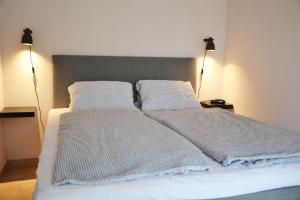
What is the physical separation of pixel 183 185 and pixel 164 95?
5.19 ft

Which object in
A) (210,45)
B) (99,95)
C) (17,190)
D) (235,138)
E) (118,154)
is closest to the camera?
(118,154)

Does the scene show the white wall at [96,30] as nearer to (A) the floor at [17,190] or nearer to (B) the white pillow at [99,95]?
(B) the white pillow at [99,95]

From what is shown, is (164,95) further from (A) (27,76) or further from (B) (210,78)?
(A) (27,76)

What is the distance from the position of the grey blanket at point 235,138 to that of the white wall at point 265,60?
0.60 m

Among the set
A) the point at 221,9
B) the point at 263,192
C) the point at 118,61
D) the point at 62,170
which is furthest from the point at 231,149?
the point at 221,9

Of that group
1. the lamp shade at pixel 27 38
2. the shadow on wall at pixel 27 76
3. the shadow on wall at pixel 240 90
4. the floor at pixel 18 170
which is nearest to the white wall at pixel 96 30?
the shadow on wall at pixel 27 76

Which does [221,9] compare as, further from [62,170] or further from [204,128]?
[62,170]

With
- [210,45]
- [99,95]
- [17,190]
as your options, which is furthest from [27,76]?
[210,45]

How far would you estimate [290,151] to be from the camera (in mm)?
1396

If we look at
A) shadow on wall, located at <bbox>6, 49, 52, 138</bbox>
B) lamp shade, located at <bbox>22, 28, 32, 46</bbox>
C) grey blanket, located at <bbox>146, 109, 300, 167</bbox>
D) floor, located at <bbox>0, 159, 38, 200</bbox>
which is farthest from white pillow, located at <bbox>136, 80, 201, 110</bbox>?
floor, located at <bbox>0, 159, 38, 200</bbox>

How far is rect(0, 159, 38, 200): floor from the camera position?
2.06m

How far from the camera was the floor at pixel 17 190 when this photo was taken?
2.02 meters

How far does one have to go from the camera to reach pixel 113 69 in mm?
2801

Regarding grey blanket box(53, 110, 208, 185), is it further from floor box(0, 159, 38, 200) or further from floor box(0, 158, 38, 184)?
floor box(0, 158, 38, 184)
